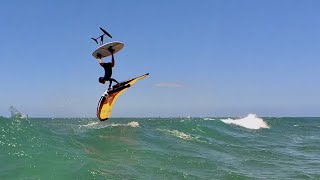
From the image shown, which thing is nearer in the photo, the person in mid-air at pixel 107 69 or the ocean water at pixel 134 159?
the ocean water at pixel 134 159

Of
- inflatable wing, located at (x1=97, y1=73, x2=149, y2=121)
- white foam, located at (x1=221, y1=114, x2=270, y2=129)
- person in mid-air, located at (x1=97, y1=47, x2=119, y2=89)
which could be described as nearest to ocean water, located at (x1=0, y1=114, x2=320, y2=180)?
inflatable wing, located at (x1=97, y1=73, x2=149, y2=121)

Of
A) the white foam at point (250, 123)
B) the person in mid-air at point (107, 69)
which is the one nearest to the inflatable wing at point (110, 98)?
the person in mid-air at point (107, 69)

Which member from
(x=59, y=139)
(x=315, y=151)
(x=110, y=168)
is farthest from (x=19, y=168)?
(x=315, y=151)

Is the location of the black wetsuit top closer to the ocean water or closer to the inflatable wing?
the inflatable wing

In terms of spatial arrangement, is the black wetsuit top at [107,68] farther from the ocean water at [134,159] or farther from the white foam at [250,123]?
the white foam at [250,123]

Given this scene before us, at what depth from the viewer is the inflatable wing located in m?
13.1

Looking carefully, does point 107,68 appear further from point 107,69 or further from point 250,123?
point 250,123

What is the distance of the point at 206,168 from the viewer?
12.2m

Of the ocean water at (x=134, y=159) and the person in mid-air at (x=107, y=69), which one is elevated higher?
the person in mid-air at (x=107, y=69)

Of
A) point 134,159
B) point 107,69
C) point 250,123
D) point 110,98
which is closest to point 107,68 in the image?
point 107,69

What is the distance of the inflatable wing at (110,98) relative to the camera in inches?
518

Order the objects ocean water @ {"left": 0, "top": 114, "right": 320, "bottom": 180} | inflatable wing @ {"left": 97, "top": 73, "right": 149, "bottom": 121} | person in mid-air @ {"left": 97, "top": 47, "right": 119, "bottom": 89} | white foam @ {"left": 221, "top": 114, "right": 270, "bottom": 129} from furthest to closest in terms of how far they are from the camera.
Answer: white foam @ {"left": 221, "top": 114, "right": 270, "bottom": 129} < inflatable wing @ {"left": 97, "top": 73, "right": 149, "bottom": 121} < person in mid-air @ {"left": 97, "top": 47, "right": 119, "bottom": 89} < ocean water @ {"left": 0, "top": 114, "right": 320, "bottom": 180}

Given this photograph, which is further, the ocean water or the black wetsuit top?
the black wetsuit top

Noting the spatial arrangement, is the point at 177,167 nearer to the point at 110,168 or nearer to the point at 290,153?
the point at 110,168
